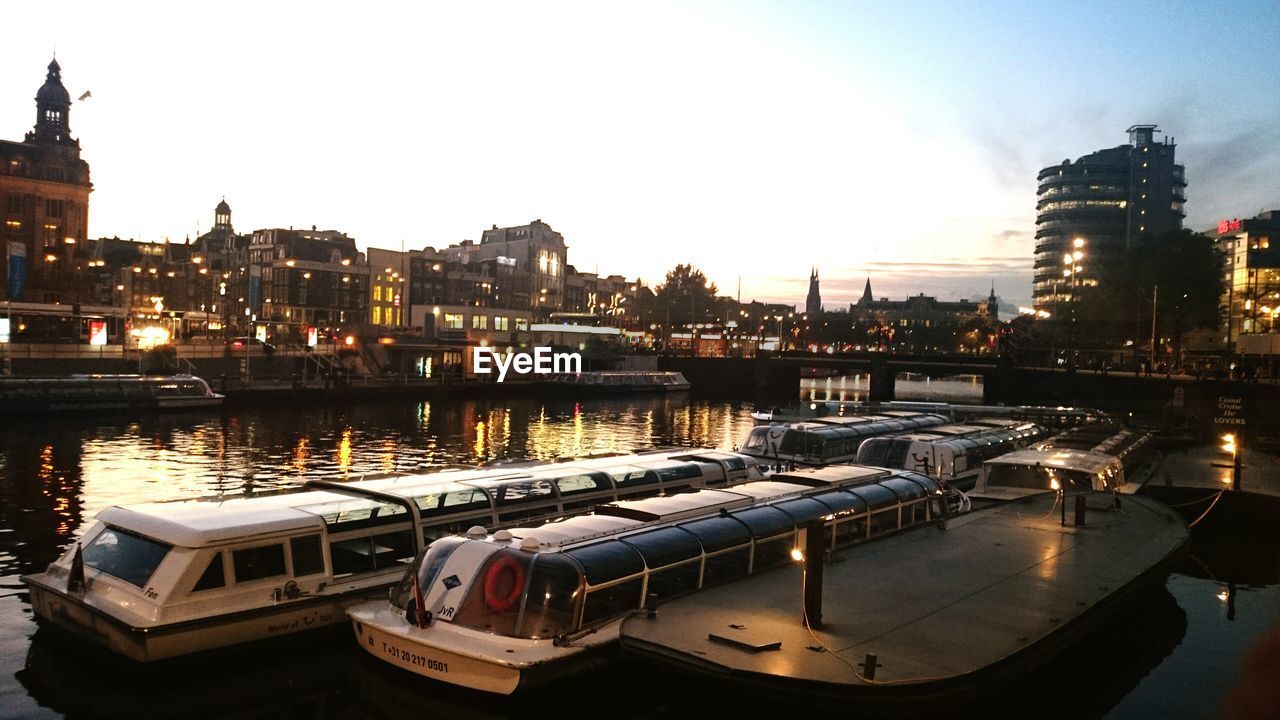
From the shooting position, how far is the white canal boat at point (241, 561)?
59.7 feet

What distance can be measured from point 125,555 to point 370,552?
4981 mm

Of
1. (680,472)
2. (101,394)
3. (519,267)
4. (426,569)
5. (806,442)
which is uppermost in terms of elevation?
(519,267)

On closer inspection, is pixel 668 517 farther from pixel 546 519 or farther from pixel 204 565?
pixel 204 565

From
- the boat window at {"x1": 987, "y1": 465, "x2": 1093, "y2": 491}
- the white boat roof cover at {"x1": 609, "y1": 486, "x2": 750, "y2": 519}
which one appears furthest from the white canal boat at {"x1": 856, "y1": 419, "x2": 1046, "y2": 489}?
the white boat roof cover at {"x1": 609, "y1": 486, "x2": 750, "y2": 519}

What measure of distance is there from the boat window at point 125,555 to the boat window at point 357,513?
3.20m

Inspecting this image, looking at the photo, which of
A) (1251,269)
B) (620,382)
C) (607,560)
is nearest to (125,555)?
(607,560)

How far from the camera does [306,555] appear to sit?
20141 millimetres

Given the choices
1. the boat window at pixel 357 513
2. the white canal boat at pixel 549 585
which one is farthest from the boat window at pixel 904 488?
the boat window at pixel 357 513

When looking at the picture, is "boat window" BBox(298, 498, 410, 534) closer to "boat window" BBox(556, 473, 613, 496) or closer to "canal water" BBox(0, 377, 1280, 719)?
"canal water" BBox(0, 377, 1280, 719)

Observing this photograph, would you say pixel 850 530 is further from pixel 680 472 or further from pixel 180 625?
pixel 180 625

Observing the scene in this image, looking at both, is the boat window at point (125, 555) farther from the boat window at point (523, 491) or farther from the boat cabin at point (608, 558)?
the boat window at point (523, 491)

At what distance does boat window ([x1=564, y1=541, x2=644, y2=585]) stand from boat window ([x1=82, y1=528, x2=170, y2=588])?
8.56 metres

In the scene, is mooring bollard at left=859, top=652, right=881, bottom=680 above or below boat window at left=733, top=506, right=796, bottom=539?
below

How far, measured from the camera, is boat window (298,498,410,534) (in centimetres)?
2100
